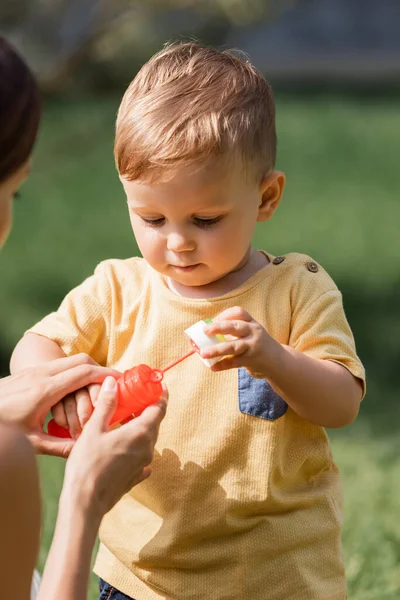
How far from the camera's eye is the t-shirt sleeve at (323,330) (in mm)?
2424

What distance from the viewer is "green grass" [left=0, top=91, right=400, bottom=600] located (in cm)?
400

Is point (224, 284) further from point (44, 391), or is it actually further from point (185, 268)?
point (44, 391)

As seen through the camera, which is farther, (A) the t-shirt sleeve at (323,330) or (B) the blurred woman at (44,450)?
(A) the t-shirt sleeve at (323,330)

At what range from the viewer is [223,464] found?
2.43 metres

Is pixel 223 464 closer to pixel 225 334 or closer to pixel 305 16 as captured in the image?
pixel 225 334

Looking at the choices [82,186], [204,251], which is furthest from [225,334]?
[82,186]

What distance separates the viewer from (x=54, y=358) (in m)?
2.54

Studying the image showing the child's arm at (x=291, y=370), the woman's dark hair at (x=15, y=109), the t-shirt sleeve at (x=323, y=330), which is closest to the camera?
the woman's dark hair at (x=15, y=109)

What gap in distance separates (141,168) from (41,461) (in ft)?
7.62

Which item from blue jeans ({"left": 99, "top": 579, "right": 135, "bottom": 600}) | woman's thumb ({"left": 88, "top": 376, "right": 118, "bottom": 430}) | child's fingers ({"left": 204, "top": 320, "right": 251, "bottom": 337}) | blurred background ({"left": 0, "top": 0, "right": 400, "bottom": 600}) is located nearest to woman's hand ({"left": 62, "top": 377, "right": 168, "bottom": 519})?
woman's thumb ({"left": 88, "top": 376, "right": 118, "bottom": 430})

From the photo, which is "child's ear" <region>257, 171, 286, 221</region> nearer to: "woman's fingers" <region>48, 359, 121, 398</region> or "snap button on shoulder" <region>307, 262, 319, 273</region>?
"snap button on shoulder" <region>307, 262, 319, 273</region>

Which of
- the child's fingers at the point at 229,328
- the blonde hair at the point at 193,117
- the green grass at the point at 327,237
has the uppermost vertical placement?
the blonde hair at the point at 193,117

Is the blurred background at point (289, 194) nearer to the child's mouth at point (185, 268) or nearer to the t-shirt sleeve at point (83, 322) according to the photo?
the t-shirt sleeve at point (83, 322)

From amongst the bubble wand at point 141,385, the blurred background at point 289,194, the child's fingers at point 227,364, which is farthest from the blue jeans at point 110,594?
the blurred background at point 289,194
